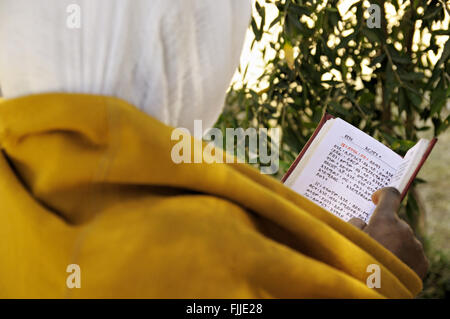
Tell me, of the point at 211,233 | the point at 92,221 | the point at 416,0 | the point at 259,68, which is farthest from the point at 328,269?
the point at 259,68

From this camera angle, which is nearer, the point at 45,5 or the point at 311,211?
the point at 45,5

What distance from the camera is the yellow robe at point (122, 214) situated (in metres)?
0.62

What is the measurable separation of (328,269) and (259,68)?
52.5 inches

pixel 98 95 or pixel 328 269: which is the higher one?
pixel 98 95

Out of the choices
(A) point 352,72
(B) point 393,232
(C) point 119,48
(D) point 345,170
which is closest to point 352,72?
(A) point 352,72

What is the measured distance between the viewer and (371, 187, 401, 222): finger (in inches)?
35.1

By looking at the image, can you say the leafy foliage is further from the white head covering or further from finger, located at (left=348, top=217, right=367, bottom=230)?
the white head covering

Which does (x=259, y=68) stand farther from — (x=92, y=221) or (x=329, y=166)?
(x=92, y=221)

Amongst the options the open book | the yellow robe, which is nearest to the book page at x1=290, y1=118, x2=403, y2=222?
the open book

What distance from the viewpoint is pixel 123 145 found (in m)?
0.62

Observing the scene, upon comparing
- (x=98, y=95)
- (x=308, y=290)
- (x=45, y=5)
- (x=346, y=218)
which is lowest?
(x=308, y=290)

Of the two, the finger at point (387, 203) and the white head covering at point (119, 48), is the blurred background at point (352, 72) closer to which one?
the finger at point (387, 203)

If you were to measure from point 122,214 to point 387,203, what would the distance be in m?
0.45

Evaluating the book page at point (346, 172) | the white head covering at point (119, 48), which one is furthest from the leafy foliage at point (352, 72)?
the white head covering at point (119, 48)
